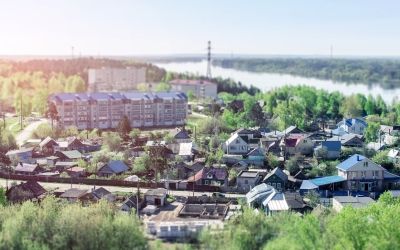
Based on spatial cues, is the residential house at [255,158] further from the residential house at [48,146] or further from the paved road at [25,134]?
the paved road at [25,134]

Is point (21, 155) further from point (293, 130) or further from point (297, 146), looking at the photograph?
point (293, 130)

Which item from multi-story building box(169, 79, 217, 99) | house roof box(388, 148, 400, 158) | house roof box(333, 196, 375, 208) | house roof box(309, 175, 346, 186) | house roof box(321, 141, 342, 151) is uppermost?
multi-story building box(169, 79, 217, 99)

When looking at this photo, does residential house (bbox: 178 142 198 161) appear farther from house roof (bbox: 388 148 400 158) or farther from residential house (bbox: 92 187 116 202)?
house roof (bbox: 388 148 400 158)

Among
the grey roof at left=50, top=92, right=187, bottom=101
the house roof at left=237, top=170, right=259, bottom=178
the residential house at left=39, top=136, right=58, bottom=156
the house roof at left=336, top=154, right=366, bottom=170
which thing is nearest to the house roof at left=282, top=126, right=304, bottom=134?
the house roof at left=336, top=154, right=366, bottom=170

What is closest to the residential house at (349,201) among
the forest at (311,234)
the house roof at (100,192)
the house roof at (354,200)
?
the house roof at (354,200)

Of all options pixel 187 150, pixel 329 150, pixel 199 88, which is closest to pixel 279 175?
pixel 329 150

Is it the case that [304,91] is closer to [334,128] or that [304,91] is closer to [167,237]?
[334,128]

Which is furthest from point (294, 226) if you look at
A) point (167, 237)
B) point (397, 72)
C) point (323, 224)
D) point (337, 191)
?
point (397, 72)
